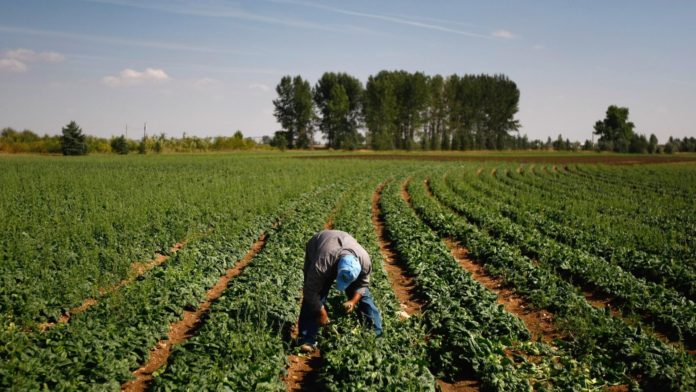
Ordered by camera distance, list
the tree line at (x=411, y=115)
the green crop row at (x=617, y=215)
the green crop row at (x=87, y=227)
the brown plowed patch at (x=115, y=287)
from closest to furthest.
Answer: the brown plowed patch at (x=115, y=287)
the green crop row at (x=87, y=227)
the green crop row at (x=617, y=215)
the tree line at (x=411, y=115)

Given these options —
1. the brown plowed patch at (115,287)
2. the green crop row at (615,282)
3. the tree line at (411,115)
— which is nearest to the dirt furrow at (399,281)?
the green crop row at (615,282)

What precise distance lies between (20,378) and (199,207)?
40.8 ft

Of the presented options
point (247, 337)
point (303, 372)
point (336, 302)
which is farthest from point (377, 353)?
point (336, 302)

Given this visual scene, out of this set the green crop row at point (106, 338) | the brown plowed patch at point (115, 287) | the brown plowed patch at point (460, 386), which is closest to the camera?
the green crop row at point (106, 338)

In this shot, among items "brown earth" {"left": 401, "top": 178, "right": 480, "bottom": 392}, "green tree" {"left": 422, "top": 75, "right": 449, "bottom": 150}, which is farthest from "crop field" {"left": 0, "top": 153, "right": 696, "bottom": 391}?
"green tree" {"left": 422, "top": 75, "right": 449, "bottom": 150}

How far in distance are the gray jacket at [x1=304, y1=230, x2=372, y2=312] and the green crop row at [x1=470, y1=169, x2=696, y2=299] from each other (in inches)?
279

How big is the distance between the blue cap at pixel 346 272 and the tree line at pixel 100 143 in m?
65.1

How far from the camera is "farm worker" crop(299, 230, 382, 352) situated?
18.7 feet

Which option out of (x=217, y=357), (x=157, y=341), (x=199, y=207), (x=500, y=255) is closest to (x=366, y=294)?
(x=217, y=357)

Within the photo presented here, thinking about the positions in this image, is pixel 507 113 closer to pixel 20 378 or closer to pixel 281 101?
pixel 281 101

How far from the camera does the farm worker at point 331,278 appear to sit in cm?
571

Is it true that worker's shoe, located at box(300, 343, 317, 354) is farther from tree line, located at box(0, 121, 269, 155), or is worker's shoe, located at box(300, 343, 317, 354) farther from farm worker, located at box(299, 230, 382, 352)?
tree line, located at box(0, 121, 269, 155)

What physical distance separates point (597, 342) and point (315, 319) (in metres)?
4.27

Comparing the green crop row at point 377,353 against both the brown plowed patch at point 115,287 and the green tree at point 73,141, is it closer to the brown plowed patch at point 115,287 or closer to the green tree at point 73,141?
the brown plowed patch at point 115,287
